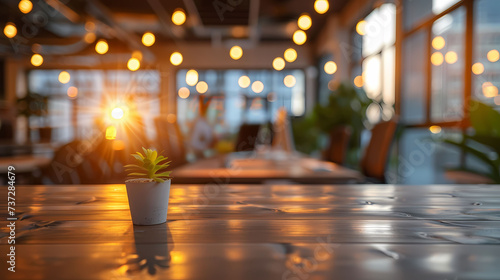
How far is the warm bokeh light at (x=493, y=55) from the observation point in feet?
11.8

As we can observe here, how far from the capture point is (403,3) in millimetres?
5656

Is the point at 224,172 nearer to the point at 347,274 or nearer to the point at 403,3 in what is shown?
the point at 347,274

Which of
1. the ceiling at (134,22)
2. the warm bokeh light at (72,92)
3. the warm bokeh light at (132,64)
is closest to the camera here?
the warm bokeh light at (132,64)

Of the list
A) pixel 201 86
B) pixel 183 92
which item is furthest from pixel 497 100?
pixel 183 92

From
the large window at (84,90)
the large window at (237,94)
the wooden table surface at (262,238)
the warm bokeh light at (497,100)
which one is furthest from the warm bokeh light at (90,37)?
the wooden table surface at (262,238)

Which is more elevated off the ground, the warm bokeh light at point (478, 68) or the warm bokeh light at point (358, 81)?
the warm bokeh light at point (358, 81)

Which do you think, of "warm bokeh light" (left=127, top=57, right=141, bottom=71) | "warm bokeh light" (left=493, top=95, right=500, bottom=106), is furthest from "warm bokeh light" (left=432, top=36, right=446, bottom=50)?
"warm bokeh light" (left=127, top=57, right=141, bottom=71)

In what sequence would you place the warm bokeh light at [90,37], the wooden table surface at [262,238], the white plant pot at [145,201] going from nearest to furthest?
1. the wooden table surface at [262,238]
2. the white plant pot at [145,201]
3. the warm bokeh light at [90,37]

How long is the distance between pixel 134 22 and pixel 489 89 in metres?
7.31

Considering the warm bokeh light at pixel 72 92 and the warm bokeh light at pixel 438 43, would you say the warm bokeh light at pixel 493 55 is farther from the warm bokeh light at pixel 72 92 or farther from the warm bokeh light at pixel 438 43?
the warm bokeh light at pixel 72 92

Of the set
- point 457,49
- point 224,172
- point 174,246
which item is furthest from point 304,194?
point 457,49

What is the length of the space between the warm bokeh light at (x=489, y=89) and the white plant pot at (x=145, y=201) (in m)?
3.88

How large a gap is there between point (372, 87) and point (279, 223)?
707 cm

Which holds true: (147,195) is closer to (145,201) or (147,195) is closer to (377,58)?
(145,201)
